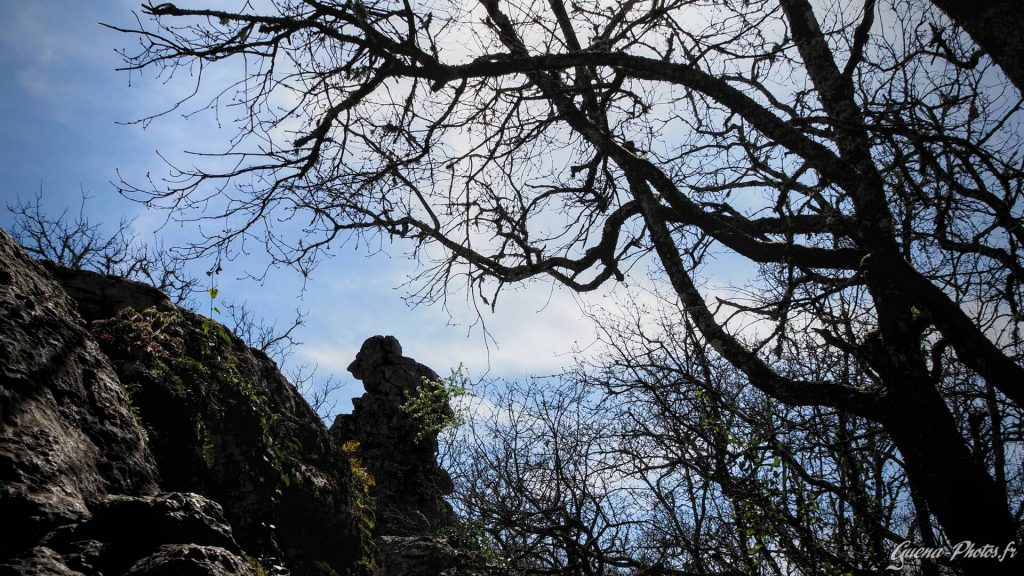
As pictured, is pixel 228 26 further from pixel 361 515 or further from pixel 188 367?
pixel 361 515

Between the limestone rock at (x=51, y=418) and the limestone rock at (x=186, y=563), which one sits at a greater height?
the limestone rock at (x=51, y=418)

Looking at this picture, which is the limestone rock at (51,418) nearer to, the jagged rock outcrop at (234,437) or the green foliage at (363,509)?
the jagged rock outcrop at (234,437)

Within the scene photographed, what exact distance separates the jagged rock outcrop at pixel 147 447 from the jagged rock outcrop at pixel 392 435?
571cm

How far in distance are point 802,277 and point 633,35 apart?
2.90 meters

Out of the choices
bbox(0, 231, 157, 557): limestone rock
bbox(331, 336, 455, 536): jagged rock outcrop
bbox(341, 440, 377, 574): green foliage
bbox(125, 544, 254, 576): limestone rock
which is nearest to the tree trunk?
bbox(341, 440, 377, 574): green foliage

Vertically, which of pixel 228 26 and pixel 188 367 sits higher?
pixel 228 26

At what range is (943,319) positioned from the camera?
4.23 metres

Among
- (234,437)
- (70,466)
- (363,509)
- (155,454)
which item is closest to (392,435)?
(363,509)

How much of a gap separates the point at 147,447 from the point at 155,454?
78 centimetres

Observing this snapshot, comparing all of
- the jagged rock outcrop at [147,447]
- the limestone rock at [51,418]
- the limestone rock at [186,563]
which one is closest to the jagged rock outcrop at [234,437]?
the jagged rock outcrop at [147,447]

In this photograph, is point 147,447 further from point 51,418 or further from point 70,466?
point 70,466

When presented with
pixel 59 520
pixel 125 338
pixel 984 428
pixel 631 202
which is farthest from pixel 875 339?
pixel 125 338

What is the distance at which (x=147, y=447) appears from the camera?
3.30 meters

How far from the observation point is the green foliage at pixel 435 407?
10602 mm
